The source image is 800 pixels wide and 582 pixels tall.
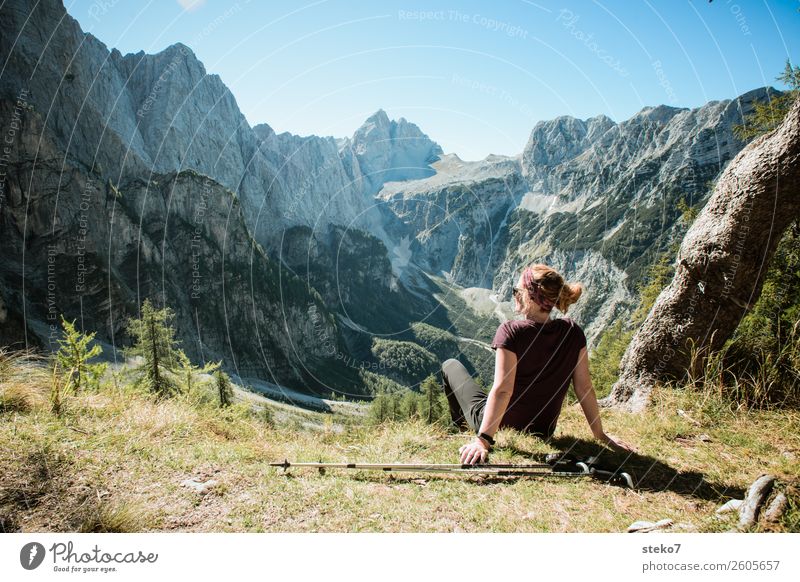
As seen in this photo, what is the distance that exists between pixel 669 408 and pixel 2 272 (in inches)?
4929

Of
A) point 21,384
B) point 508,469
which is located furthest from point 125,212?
Answer: point 508,469

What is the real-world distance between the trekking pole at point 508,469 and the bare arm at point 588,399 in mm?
693

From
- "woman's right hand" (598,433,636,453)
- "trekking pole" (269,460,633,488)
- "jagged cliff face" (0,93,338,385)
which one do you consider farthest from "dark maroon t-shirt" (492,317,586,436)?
"jagged cliff face" (0,93,338,385)

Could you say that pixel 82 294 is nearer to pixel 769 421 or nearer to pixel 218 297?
pixel 218 297

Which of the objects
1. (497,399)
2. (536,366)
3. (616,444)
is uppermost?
(536,366)

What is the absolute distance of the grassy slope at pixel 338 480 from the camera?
3.52m

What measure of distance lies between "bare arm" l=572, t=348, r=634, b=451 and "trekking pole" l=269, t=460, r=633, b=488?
693mm

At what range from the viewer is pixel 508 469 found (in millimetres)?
4234

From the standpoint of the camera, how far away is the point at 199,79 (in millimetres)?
188750

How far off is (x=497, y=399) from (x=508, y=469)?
69 centimetres

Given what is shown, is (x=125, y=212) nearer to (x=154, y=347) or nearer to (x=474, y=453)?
(x=154, y=347)

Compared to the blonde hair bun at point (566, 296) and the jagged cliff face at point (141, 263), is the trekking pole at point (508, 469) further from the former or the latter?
the jagged cliff face at point (141, 263)

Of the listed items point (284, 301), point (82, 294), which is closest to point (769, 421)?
point (82, 294)

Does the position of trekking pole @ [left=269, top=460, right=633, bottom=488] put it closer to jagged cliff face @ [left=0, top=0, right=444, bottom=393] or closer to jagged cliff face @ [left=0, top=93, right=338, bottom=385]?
jagged cliff face @ [left=0, top=93, right=338, bottom=385]
